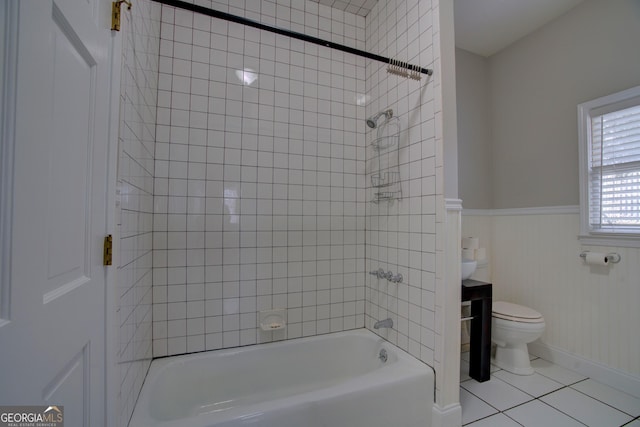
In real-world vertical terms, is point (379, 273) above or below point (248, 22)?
below

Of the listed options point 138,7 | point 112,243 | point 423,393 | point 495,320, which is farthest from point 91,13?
point 495,320

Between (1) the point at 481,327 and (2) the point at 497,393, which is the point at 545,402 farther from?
(1) the point at 481,327

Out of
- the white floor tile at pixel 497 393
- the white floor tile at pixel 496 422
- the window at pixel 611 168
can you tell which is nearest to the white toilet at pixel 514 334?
the white floor tile at pixel 497 393

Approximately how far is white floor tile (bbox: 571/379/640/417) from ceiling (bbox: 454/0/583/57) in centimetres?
293

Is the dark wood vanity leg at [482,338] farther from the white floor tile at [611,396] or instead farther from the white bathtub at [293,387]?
the white bathtub at [293,387]

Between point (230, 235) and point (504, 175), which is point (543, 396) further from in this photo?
point (230, 235)

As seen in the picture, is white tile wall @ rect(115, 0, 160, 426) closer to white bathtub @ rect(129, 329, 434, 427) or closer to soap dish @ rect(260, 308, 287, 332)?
white bathtub @ rect(129, 329, 434, 427)

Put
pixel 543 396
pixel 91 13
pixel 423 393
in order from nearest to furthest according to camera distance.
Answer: pixel 91 13
pixel 423 393
pixel 543 396

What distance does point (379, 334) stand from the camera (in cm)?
200

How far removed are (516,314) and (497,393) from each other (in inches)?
23.9

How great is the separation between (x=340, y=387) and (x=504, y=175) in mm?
2537

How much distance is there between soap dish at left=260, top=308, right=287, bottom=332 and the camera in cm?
184

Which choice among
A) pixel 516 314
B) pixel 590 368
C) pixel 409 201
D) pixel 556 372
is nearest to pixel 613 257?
pixel 516 314

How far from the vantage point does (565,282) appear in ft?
7.13
